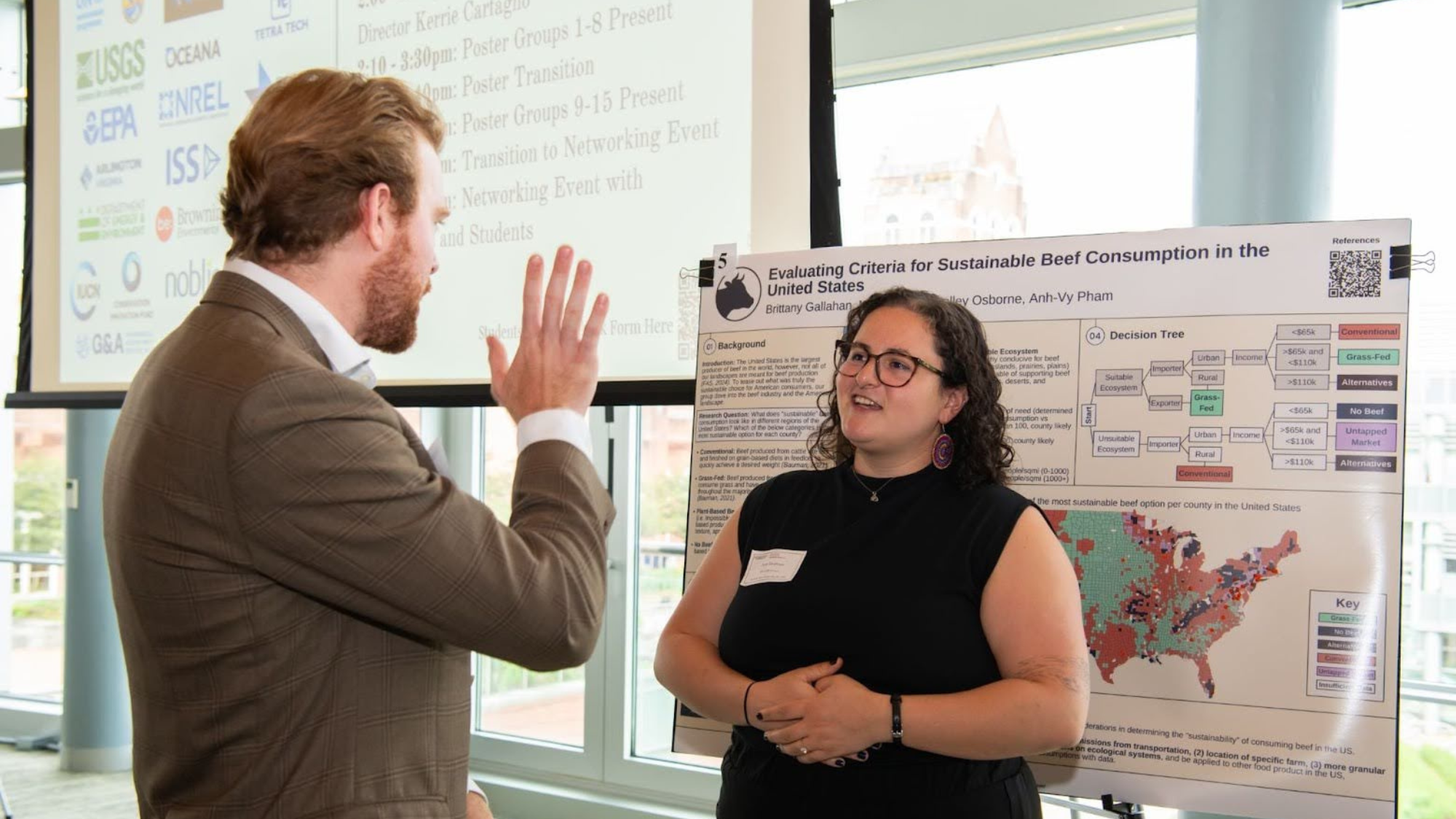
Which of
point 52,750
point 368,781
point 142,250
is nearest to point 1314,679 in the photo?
point 368,781

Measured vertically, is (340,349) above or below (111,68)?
below

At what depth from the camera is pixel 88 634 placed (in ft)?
16.0

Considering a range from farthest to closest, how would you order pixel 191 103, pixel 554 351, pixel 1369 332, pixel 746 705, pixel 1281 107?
pixel 191 103 → pixel 1281 107 → pixel 1369 332 → pixel 746 705 → pixel 554 351

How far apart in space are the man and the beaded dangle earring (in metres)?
0.80

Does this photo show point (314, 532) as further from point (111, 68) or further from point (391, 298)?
point (111, 68)

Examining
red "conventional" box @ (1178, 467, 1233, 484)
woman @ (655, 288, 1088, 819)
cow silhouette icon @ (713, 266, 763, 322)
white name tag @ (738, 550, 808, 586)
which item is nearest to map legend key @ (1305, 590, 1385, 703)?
red "conventional" box @ (1178, 467, 1233, 484)

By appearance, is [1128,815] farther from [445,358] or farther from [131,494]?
[445,358]

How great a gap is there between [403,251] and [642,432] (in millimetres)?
2843

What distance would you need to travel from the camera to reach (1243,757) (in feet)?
6.24

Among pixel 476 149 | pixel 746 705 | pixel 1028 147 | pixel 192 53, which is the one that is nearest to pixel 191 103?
pixel 192 53

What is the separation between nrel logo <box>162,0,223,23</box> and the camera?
11.2ft

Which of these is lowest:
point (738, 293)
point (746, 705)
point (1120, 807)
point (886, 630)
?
point (1120, 807)

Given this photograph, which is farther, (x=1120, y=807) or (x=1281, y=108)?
(x=1281, y=108)

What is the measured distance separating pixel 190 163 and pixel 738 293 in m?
1.96
